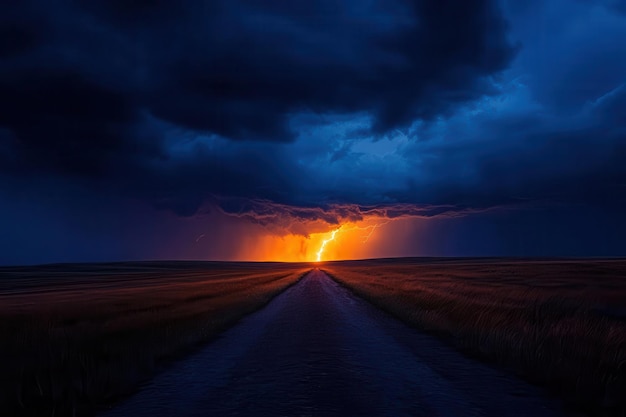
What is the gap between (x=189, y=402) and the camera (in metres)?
9.00

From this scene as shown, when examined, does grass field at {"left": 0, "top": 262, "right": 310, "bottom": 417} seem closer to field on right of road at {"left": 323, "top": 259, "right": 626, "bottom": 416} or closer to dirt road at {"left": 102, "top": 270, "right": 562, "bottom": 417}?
dirt road at {"left": 102, "top": 270, "right": 562, "bottom": 417}

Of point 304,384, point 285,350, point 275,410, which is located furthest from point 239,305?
point 275,410

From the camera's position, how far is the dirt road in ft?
27.8

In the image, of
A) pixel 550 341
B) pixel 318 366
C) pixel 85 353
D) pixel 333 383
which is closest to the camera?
pixel 333 383

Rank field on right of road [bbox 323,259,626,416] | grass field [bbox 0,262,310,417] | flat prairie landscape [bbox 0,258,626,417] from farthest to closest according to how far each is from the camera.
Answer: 1. field on right of road [bbox 323,259,626,416]
2. grass field [bbox 0,262,310,417]
3. flat prairie landscape [bbox 0,258,626,417]

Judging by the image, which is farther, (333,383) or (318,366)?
(318,366)

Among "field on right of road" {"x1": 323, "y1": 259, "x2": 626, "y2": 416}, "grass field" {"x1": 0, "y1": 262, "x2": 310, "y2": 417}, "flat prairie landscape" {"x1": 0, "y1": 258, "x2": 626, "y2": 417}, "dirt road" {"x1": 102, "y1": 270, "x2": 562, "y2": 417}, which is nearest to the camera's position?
"dirt road" {"x1": 102, "y1": 270, "x2": 562, "y2": 417}

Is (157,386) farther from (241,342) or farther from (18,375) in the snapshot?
(241,342)

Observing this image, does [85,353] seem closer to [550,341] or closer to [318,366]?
[318,366]

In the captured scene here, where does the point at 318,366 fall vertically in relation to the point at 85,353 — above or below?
below

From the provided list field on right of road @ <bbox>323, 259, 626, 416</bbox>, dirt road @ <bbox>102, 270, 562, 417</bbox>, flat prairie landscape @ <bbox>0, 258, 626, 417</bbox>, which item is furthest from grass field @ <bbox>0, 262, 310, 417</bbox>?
field on right of road @ <bbox>323, 259, 626, 416</bbox>

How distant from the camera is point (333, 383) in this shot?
33.7 ft

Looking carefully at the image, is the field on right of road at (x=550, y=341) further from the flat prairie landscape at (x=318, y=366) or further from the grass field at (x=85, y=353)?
the grass field at (x=85, y=353)

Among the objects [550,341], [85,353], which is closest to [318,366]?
[85,353]
